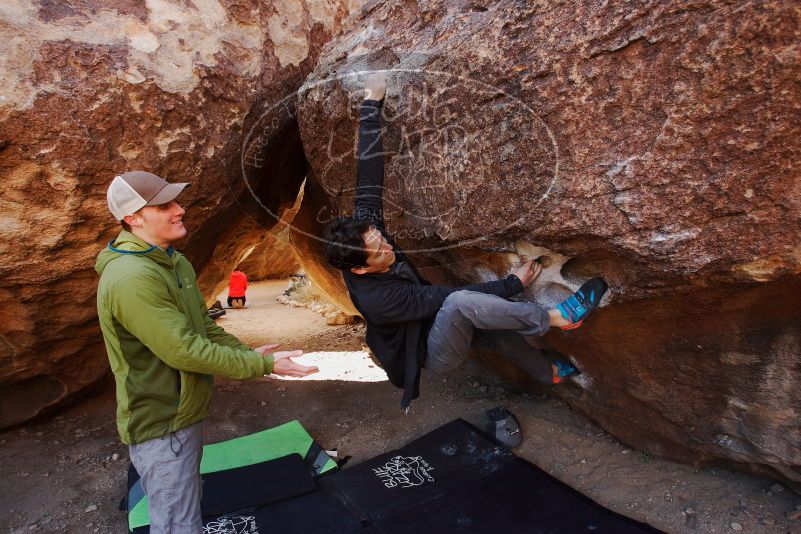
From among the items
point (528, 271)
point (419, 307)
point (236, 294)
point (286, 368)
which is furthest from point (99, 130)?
point (236, 294)

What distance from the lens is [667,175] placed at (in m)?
1.93

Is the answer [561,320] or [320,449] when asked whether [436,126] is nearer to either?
[561,320]

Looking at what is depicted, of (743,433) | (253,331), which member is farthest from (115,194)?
(253,331)

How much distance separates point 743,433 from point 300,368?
2145 mm

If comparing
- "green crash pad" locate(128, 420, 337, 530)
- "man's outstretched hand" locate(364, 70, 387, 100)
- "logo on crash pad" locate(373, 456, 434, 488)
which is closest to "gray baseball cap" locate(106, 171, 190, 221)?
"man's outstretched hand" locate(364, 70, 387, 100)

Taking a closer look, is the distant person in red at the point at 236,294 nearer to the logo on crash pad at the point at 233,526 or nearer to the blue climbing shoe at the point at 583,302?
the logo on crash pad at the point at 233,526

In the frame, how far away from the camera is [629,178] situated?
200cm

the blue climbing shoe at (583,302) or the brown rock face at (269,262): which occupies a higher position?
the blue climbing shoe at (583,302)

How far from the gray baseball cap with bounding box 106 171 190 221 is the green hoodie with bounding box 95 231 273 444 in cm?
10

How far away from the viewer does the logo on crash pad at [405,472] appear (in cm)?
302

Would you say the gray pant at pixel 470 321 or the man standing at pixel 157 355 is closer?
the man standing at pixel 157 355

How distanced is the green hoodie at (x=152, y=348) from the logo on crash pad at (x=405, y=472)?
4.51ft

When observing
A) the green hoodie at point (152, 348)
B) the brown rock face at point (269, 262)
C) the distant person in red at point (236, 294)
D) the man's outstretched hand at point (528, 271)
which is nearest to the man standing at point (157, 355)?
the green hoodie at point (152, 348)

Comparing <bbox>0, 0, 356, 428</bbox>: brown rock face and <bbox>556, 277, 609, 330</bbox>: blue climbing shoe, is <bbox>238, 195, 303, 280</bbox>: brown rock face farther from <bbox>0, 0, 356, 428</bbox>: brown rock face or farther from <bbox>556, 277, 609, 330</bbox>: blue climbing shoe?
<bbox>556, 277, 609, 330</bbox>: blue climbing shoe
